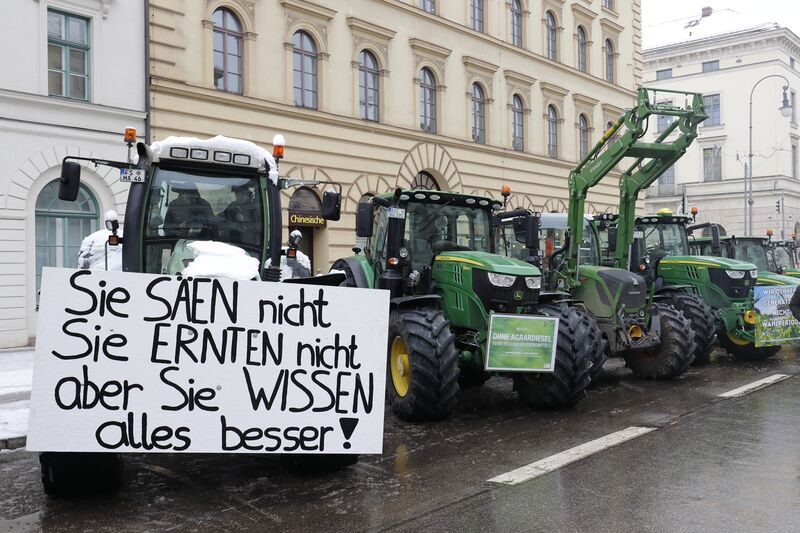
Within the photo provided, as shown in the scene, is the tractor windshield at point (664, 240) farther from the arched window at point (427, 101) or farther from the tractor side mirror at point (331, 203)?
the arched window at point (427, 101)

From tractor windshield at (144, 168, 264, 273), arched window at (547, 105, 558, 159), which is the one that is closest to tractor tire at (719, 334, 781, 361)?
tractor windshield at (144, 168, 264, 273)

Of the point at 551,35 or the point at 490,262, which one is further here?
the point at 551,35

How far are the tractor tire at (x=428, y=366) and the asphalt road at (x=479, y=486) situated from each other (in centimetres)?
20

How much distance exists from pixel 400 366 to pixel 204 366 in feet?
11.1

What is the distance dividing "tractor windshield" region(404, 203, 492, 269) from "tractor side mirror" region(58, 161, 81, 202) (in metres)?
3.59

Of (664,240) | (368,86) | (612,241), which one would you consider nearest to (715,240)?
(664,240)

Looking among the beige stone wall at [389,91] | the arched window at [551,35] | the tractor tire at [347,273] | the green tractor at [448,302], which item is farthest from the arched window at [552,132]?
the green tractor at [448,302]

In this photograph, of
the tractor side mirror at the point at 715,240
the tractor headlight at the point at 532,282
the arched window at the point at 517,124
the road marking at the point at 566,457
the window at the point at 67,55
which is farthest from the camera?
the arched window at the point at 517,124

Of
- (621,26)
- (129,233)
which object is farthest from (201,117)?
(621,26)

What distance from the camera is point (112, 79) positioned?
15.4 m

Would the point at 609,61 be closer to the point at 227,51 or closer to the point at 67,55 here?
the point at 227,51

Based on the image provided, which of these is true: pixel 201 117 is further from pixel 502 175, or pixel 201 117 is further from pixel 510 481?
pixel 510 481

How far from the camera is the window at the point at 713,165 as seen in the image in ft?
167

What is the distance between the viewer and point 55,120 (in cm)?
1454
